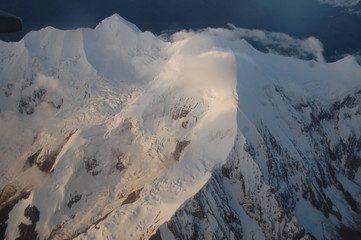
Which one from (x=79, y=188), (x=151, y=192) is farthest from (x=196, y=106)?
(x=79, y=188)

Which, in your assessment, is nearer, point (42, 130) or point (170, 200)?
point (170, 200)

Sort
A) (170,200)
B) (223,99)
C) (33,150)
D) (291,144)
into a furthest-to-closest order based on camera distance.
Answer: (33,150) < (291,144) < (223,99) < (170,200)

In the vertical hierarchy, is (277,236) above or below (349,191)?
above

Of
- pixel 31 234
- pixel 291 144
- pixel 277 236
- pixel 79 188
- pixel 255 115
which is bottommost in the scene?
pixel 31 234

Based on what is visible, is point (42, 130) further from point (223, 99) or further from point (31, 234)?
point (223, 99)

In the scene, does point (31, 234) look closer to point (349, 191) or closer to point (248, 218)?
point (248, 218)

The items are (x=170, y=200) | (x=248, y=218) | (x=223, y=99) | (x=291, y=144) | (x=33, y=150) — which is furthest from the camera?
(x=33, y=150)

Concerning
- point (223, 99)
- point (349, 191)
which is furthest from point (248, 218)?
point (349, 191)
